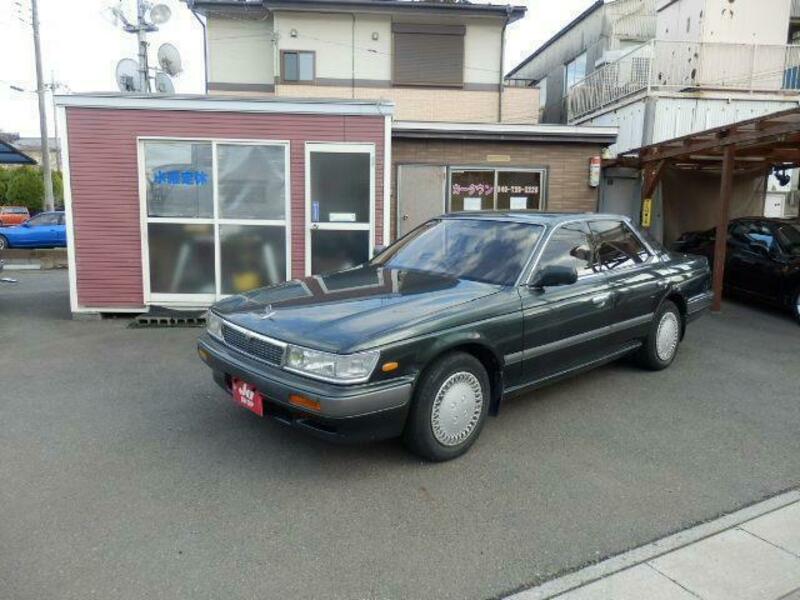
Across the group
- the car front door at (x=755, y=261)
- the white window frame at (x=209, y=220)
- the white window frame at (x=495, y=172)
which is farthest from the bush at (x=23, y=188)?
the car front door at (x=755, y=261)

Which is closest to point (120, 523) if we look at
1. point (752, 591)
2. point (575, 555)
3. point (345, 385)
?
point (345, 385)

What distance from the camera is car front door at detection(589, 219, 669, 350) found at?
4934mm

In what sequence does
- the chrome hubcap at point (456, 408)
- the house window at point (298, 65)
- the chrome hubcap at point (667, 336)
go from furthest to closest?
1. the house window at point (298, 65)
2. the chrome hubcap at point (667, 336)
3. the chrome hubcap at point (456, 408)

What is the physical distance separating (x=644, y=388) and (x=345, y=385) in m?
3.24

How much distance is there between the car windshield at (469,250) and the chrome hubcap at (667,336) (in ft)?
6.61

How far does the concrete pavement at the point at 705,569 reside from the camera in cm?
254

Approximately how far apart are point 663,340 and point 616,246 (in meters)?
1.17

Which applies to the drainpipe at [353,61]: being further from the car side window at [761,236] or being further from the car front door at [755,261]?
the car side window at [761,236]

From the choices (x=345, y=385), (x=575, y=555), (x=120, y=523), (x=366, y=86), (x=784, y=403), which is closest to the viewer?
(x=575, y=555)

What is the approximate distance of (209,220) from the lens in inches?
299

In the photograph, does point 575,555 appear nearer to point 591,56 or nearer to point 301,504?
point 301,504

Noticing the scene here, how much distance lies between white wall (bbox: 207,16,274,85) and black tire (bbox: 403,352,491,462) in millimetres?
15525

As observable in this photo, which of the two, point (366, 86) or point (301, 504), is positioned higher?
point (366, 86)

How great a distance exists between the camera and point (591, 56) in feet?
64.8
